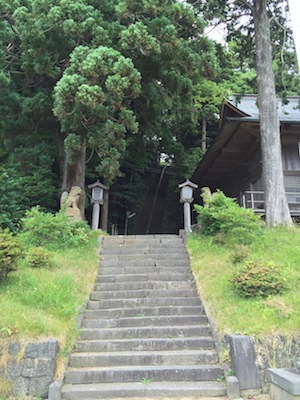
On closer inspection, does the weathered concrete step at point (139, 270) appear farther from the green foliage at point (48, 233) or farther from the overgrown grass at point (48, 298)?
the green foliage at point (48, 233)

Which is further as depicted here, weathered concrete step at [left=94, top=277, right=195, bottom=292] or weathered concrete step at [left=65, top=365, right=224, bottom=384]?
weathered concrete step at [left=94, top=277, right=195, bottom=292]

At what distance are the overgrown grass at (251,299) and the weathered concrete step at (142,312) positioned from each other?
29 centimetres

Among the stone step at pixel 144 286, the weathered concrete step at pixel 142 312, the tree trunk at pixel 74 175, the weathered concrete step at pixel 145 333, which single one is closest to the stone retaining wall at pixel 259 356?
the weathered concrete step at pixel 145 333

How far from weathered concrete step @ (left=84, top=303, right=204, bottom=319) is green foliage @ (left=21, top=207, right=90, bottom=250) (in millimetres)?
2444

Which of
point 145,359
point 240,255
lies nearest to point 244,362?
point 145,359

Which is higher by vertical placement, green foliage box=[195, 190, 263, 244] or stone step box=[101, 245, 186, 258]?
green foliage box=[195, 190, 263, 244]

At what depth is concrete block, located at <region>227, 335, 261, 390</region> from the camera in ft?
14.5

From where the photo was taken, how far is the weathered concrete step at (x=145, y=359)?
16.4 ft

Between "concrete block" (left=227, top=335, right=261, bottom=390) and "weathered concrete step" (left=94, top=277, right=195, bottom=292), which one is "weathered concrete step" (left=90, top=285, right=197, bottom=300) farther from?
"concrete block" (left=227, top=335, right=261, bottom=390)

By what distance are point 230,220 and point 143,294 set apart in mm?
2610

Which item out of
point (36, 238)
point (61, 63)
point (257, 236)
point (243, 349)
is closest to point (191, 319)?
point (243, 349)

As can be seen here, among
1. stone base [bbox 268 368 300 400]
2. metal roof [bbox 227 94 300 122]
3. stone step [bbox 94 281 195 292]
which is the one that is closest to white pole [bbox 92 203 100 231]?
stone step [bbox 94 281 195 292]

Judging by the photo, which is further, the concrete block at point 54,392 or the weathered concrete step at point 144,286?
the weathered concrete step at point 144,286

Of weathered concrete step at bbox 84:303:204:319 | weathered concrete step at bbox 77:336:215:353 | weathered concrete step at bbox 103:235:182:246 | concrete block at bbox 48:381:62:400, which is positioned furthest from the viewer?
weathered concrete step at bbox 103:235:182:246
